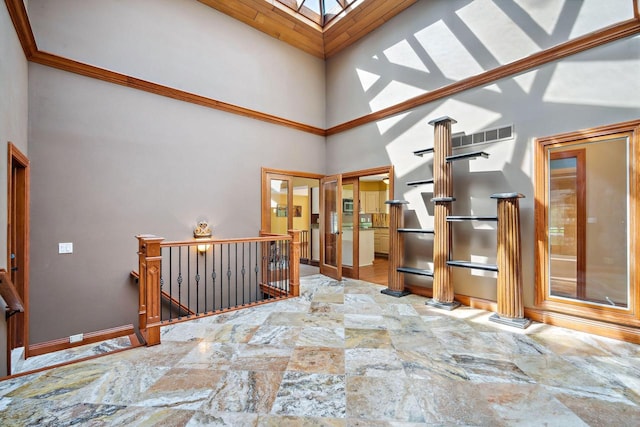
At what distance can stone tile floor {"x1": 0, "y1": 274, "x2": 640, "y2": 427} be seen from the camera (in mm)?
1757

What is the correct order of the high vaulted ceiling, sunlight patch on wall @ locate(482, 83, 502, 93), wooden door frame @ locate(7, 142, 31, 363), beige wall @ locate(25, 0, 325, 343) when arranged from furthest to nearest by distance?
the high vaulted ceiling
sunlight patch on wall @ locate(482, 83, 502, 93)
beige wall @ locate(25, 0, 325, 343)
wooden door frame @ locate(7, 142, 31, 363)

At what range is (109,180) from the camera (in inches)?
150

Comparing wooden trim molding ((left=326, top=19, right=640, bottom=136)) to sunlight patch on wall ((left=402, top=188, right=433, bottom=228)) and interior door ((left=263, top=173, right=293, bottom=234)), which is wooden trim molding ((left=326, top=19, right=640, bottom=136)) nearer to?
sunlight patch on wall ((left=402, top=188, right=433, bottom=228))

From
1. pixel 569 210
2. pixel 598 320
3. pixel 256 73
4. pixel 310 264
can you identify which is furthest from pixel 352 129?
pixel 598 320

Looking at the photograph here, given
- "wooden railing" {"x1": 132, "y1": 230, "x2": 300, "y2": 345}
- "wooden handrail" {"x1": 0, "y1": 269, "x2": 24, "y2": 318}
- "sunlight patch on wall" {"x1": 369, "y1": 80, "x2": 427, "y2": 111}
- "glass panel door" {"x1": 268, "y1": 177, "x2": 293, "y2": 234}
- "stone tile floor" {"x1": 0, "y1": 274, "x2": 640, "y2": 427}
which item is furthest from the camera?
"glass panel door" {"x1": 268, "y1": 177, "x2": 293, "y2": 234}

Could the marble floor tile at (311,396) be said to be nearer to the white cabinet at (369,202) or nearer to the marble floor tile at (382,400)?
the marble floor tile at (382,400)

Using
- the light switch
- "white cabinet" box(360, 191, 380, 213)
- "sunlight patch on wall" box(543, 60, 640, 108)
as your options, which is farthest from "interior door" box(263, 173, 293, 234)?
"sunlight patch on wall" box(543, 60, 640, 108)

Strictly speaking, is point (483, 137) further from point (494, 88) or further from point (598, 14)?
point (598, 14)

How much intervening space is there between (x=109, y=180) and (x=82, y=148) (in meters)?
0.49

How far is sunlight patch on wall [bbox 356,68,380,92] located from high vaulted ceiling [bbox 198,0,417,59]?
696 millimetres

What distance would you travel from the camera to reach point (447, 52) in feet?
13.7

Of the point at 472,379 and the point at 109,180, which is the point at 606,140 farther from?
the point at 109,180

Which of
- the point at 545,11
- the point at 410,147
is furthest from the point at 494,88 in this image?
the point at 410,147

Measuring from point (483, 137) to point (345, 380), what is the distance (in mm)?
3475
